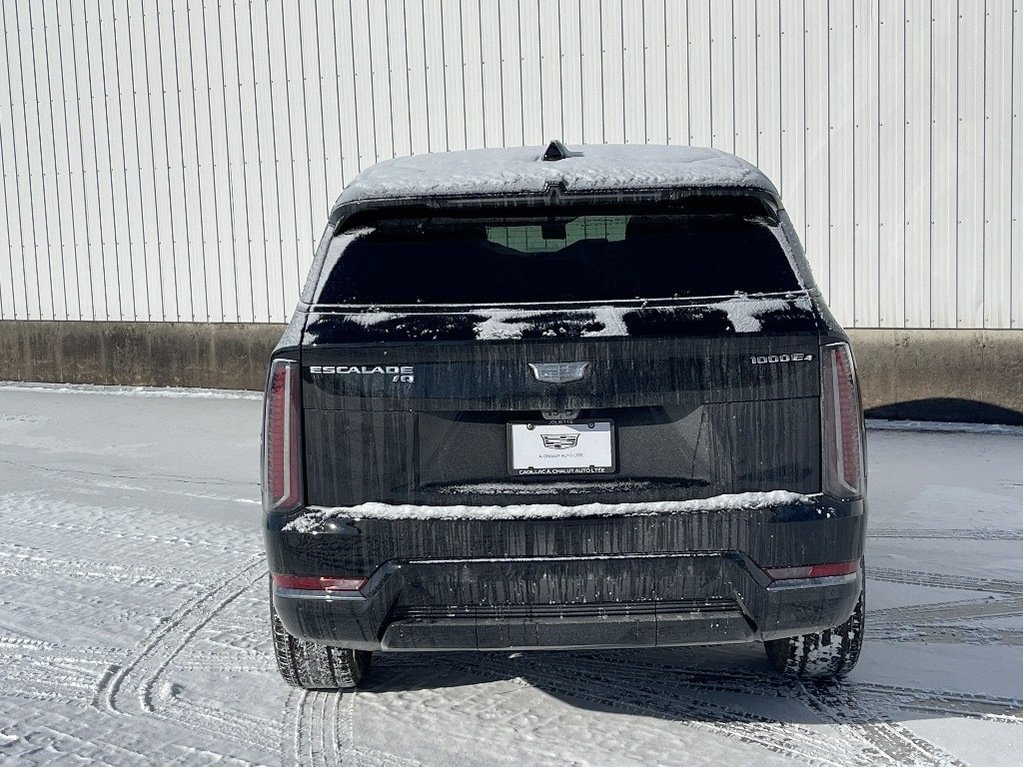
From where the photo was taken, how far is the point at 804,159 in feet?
33.5

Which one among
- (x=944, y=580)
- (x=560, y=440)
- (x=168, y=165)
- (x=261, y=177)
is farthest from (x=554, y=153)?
(x=168, y=165)

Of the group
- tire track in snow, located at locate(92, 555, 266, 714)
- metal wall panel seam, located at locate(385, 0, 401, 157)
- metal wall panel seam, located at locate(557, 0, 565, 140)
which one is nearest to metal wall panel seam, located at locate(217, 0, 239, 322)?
metal wall panel seam, located at locate(385, 0, 401, 157)

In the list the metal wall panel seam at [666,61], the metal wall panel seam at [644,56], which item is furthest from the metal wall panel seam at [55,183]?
the metal wall panel seam at [666,61]

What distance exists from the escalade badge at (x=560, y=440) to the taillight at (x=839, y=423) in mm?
694

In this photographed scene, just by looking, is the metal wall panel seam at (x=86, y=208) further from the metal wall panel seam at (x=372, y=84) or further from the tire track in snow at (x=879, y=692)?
the tire track in snow at (x=879, y=692)

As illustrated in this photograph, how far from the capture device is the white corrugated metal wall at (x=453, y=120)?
9.73 metres

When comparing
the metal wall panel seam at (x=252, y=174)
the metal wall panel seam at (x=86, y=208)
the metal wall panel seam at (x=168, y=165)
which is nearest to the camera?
the metal wall panel seam at (x=252, y=174)

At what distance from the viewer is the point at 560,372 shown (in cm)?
312

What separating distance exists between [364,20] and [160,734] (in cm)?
946

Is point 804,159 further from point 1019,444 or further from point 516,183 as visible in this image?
point 516,183

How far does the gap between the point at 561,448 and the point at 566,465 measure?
49mm

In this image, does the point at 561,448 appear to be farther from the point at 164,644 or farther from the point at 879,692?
the point at 164,644

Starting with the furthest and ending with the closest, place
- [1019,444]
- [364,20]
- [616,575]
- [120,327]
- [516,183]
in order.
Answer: [120,327], [364,20], [1019,444], [516,183], [616,575]

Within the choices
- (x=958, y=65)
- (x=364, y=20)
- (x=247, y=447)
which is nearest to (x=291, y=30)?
(x=364, y=20)
